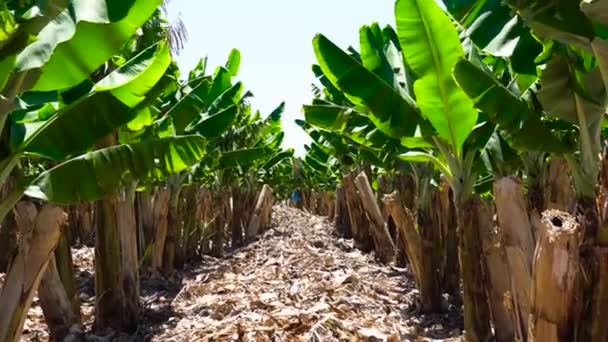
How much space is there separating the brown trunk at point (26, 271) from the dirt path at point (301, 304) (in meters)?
1.77

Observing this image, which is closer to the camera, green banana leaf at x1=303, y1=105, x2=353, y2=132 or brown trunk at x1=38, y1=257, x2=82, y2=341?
brown trunk at x1=38, y1=257, x2=82, y2=341

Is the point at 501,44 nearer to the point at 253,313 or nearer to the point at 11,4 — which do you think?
the point at 253,313

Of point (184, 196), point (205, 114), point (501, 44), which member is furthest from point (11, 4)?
point (184, 196)

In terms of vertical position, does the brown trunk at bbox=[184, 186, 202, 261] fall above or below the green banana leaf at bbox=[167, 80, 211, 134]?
below

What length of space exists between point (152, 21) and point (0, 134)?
165 inches

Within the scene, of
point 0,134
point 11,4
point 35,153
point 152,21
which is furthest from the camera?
point 152,21

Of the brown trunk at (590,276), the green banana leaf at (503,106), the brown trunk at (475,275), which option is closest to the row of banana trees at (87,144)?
the green banana leaf at (503,106)

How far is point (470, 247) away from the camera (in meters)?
4.64

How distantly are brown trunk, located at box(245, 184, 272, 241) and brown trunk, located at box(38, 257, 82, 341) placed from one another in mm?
9025

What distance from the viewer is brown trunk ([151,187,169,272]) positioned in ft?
26.8

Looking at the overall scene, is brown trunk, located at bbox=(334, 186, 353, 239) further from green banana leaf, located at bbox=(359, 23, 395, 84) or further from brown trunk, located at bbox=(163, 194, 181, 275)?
green banana leaf, located at bbox=(359, 23, 395, 84)

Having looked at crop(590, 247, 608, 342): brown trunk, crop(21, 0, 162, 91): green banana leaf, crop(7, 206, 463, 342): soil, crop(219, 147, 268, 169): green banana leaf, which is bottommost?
crop(7, 206, 463, 342): soil

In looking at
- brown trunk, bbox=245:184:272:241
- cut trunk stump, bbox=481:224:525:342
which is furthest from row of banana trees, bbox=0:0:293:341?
brown trunk, bbox=245:184:272:241

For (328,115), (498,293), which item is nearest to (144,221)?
(328,115)
